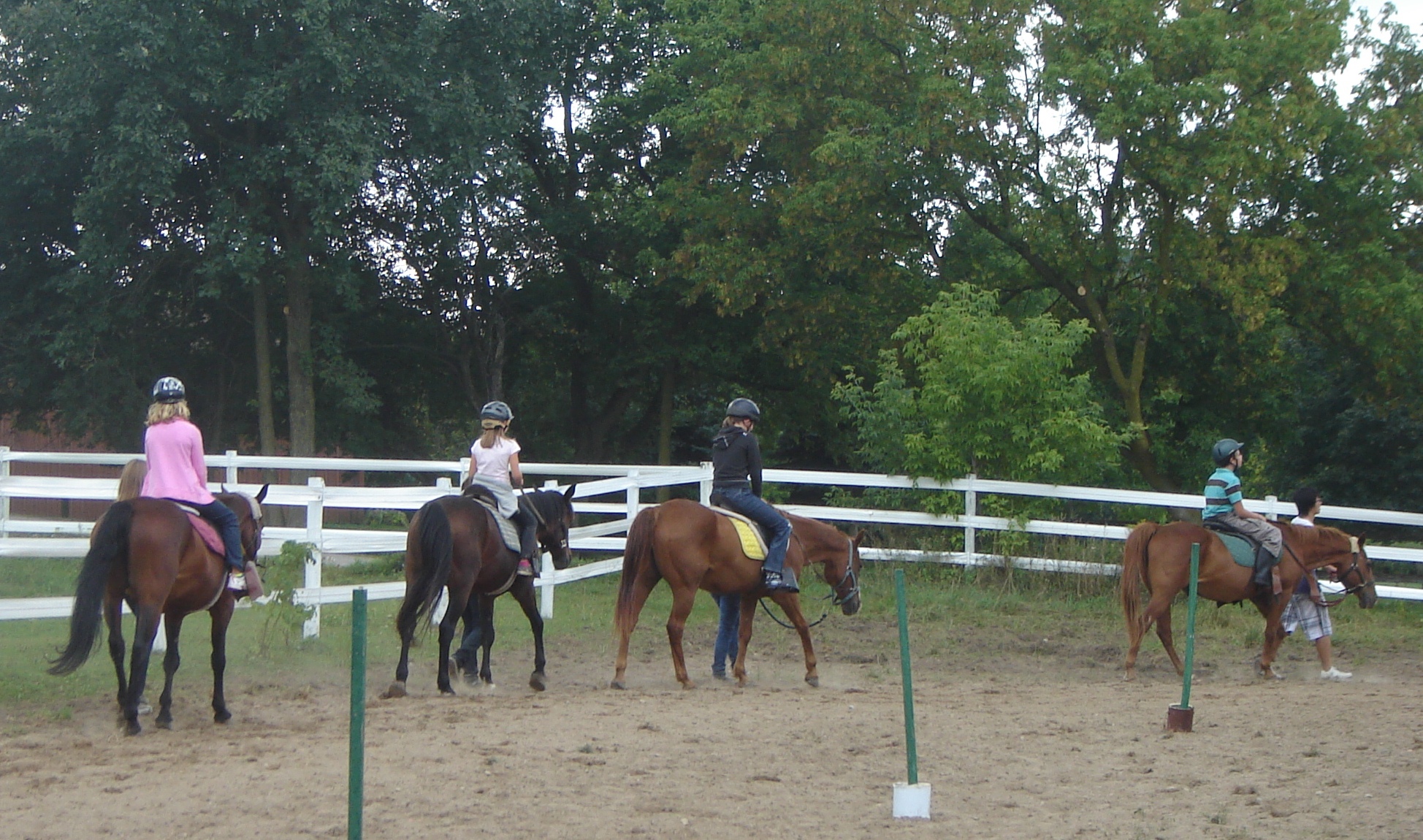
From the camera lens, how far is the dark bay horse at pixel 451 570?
880cm

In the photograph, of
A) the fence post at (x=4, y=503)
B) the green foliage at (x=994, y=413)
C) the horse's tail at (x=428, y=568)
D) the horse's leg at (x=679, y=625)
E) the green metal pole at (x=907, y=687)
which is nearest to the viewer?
the green metal pole at (x=907, y=687)

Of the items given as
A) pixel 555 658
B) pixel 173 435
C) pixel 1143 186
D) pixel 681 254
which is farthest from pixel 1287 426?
pixel 173 435

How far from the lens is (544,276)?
1174 inches

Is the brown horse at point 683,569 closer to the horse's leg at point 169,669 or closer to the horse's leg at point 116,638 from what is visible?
the horse's leg at point 169,669

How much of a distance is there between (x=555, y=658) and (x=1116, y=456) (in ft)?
29.3

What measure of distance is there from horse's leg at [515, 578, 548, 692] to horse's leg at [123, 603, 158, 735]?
10.00 feet

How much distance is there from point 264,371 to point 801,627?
18032 mm

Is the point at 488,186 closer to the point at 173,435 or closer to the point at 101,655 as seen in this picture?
the point at 101,655

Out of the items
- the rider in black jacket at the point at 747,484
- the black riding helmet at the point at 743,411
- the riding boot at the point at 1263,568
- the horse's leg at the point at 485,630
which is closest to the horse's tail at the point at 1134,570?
the riding boot at the point at 1263,568

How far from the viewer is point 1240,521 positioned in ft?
37.7

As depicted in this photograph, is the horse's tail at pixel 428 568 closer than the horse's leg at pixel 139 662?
No

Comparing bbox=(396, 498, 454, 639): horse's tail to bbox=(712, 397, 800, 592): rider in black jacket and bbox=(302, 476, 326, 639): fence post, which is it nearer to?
bbox=(302, 476, 326, 639): fence post

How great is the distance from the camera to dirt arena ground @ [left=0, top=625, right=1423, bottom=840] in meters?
5.62

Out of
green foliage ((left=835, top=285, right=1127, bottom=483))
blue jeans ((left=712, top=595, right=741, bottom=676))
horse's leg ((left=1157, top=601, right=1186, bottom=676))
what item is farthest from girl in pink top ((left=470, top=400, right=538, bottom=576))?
green foliage ((left=835, top=285, right=1127, bottom=483))
